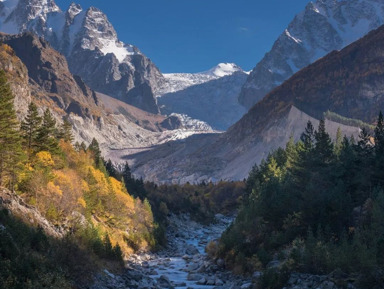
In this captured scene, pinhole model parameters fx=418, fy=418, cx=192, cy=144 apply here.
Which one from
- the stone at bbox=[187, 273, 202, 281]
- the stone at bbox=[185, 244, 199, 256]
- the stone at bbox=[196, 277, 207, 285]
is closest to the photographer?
the stone at bbox=[196, 277, 207, 285]

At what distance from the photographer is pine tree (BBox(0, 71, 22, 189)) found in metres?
34.7

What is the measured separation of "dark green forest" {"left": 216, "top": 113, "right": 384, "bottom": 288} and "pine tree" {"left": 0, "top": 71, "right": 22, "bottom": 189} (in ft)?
68.5

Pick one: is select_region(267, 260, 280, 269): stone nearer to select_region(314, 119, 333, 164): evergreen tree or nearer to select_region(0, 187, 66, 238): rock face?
select_region(0, 187, 66, 238): rock face

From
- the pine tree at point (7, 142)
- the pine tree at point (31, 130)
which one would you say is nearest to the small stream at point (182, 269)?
the pine tree at point (7, 142)

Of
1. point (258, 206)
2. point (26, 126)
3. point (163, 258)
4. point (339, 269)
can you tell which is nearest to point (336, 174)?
point (258, 206)

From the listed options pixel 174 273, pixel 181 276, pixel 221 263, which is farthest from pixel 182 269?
pixel 221 263

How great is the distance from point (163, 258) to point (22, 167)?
23.2 metres

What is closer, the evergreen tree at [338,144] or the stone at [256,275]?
the stone at [256,275]

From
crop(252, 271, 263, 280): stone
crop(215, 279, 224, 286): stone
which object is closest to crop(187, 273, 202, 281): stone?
crop(215, 279, 224, 286): stone

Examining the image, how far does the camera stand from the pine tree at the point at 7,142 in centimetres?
3469

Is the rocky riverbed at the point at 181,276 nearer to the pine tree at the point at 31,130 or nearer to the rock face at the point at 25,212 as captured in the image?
the rock face at the point at 25,212

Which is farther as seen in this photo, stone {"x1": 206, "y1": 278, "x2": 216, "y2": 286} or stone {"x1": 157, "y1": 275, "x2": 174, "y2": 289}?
stone {"x1": 206, "y1": 278, "x2": 216, "y2": 286}

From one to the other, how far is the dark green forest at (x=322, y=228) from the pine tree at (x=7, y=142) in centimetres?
2089

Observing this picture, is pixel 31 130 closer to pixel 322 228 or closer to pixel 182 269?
pixel 182 269
